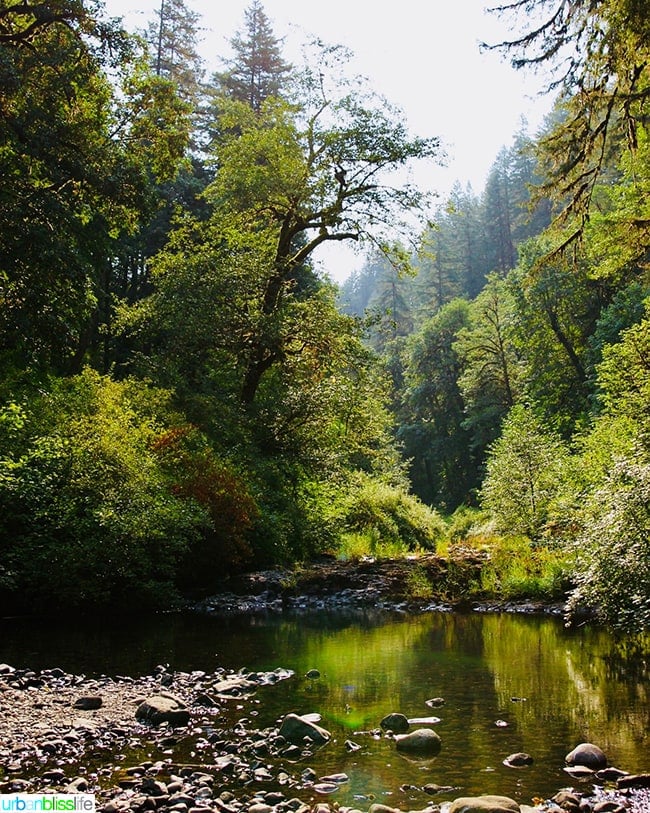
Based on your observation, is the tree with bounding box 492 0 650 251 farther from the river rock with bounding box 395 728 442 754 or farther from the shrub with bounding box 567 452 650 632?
the river rock with bounding box 395 728 442 754

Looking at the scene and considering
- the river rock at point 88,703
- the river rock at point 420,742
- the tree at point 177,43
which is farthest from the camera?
the tree at point 177,43

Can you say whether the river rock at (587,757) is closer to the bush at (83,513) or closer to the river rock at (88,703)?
the river rock at (88,703)

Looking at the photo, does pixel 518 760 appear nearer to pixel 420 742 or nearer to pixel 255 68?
pixel 420 742

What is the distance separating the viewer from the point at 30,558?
12.2 meters

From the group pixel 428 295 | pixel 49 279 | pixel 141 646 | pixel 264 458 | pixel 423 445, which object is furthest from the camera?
pixel 428 295

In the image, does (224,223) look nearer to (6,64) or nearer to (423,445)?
(6,64)

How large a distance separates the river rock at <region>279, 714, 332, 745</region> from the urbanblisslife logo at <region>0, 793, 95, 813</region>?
200 centimetres

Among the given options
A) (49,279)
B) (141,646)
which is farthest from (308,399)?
(141,646)

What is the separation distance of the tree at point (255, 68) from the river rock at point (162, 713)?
37.0 meters

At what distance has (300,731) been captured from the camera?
6363 millimetres

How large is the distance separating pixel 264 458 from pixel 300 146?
10.7 metres

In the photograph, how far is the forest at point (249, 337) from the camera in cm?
1125

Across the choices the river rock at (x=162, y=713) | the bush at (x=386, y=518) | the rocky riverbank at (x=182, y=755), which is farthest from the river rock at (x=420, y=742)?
the bush at (x=386, y=518)

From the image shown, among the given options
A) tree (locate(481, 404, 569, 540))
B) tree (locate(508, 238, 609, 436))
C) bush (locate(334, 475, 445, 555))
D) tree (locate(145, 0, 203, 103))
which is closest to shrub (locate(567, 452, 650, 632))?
tree (locate(481, 404, 569, 540))
